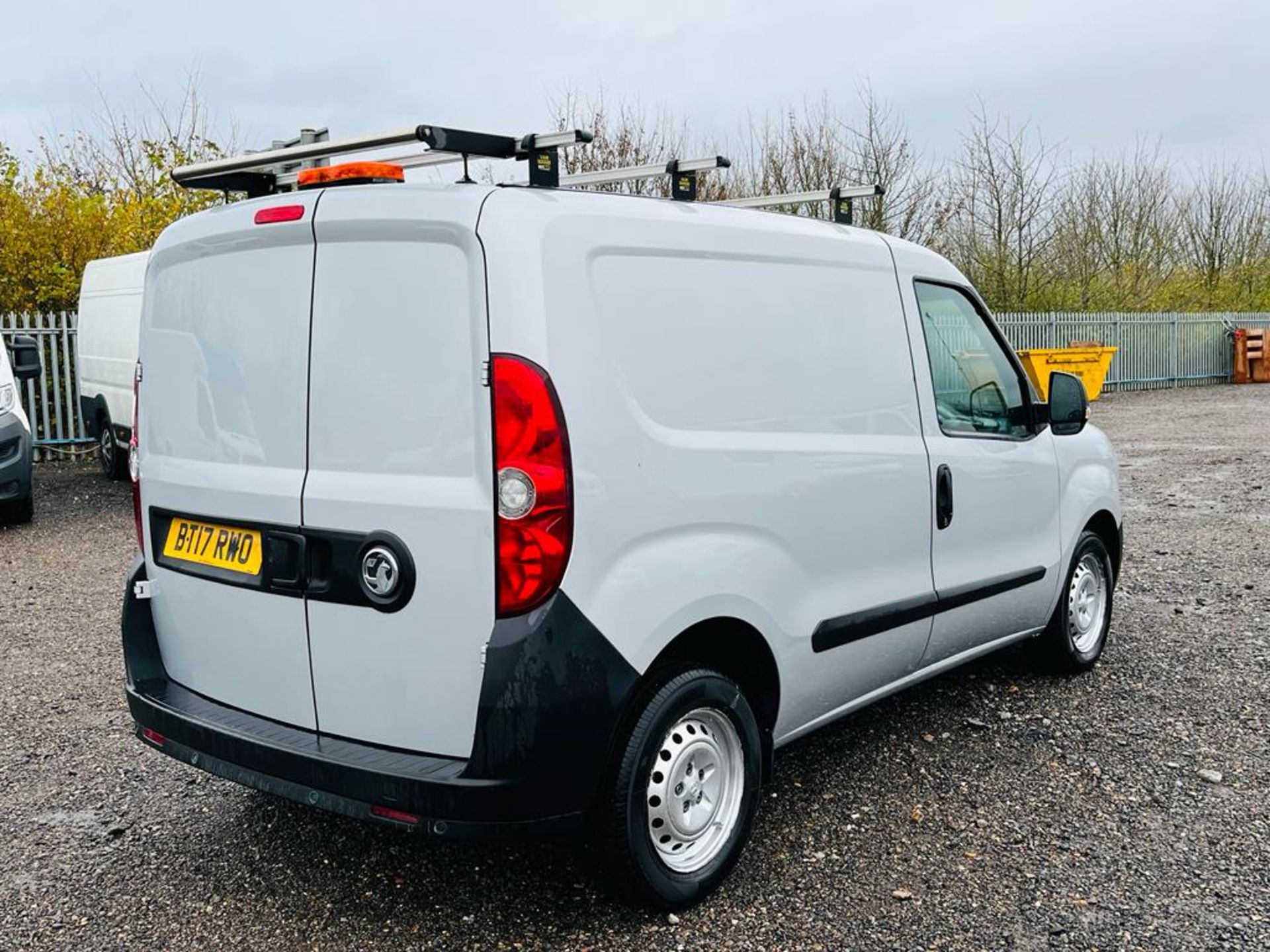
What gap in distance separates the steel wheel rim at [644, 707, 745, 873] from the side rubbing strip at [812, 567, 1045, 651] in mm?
466

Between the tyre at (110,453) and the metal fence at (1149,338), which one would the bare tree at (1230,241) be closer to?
the metal fence at (1149,338)

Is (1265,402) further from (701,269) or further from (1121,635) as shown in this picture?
(701,269)

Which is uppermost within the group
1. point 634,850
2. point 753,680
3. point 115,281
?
point 115,281

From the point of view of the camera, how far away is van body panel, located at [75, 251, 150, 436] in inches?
452

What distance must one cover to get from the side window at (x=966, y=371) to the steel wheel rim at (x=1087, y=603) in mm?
941

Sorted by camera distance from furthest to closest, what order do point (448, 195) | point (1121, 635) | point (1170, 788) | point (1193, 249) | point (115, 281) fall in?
point (1193, 249), point (115, 281), point (1121, 635), point (1170, 788), point (448, 195)

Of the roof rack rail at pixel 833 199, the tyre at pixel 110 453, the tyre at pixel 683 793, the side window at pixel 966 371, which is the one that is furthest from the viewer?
the tyre at pixel 110 453

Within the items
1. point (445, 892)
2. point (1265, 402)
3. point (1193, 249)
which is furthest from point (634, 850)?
point (1193, 249)

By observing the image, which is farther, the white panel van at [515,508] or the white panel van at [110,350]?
the white panel van at [110,350]

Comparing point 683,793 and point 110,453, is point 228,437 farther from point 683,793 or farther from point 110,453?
point 110,453

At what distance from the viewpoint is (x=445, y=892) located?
11.0 ft

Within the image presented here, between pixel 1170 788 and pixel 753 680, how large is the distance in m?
1.64

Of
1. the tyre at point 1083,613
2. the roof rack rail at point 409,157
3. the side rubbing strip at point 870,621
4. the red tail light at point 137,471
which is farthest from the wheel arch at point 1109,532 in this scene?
the red tail light at point 137,471

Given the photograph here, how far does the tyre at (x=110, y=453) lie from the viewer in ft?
40.3
